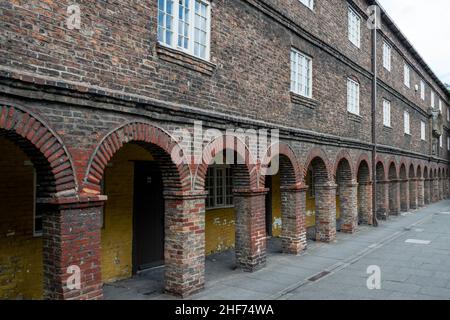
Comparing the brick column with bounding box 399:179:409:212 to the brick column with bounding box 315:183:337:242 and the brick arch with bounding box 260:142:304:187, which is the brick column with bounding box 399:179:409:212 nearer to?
the brick column with bounding box 315:183:337:242

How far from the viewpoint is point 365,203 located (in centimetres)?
1617

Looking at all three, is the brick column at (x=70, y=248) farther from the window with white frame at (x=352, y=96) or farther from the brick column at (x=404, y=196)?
the brick column at (x=404, y=196)

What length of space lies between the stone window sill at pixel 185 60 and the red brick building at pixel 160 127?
0.12 feet

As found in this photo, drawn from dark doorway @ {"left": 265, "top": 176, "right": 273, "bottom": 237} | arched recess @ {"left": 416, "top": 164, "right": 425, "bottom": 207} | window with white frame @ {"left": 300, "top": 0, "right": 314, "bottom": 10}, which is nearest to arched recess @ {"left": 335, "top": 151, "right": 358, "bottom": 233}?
dark doorway @ {"left": 265, "top": 176, "right": 273, "bottom": 237}

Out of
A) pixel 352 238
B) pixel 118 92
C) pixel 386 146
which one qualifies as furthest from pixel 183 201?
pixel 386 146

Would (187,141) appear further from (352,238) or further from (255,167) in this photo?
(352,238)

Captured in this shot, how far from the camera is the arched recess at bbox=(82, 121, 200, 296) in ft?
20.2

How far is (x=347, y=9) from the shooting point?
14328 mm

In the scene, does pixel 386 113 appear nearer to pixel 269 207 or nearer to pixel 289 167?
pixel 269 207

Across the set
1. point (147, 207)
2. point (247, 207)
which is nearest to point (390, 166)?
point (247, 207)

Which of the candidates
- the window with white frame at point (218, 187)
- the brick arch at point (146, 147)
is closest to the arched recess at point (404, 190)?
the window with white frame at point (218, 187)

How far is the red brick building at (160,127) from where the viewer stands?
16.6ft

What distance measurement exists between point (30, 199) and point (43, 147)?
7.04 ft

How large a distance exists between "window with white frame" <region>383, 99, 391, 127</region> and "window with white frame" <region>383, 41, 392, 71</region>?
179cm
